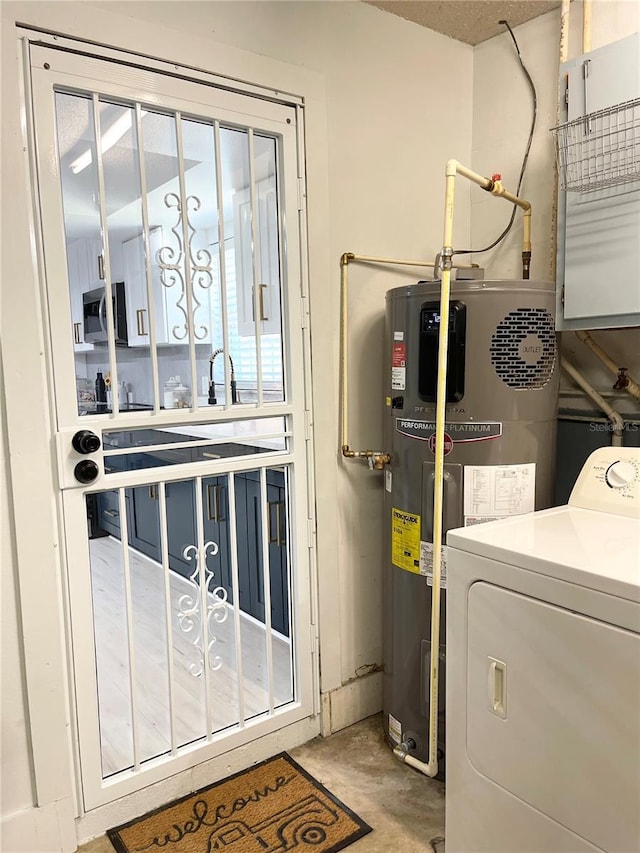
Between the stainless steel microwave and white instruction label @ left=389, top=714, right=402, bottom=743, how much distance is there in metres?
1.48

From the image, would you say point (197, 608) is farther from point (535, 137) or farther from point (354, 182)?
point (535, 137)

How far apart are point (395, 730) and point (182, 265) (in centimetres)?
163

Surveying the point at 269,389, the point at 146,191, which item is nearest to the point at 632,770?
the point at 269,389

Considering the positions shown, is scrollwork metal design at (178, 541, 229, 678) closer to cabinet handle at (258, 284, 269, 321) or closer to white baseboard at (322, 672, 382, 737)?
white baseboard at (322, 672, 382, 737)

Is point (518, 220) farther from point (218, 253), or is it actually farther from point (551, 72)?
point (218, 253)

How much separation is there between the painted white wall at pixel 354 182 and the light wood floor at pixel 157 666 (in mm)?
169

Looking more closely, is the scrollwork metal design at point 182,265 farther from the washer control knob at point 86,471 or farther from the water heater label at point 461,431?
the water heater label at point 461,431

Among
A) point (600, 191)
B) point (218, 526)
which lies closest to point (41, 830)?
point (218, 526)

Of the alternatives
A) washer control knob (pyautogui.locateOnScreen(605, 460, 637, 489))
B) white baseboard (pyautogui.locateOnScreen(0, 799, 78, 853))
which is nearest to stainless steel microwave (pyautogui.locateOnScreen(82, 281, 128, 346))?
white baseboard (pyautogui.locateOnScreen(0, 799, 78, 853))

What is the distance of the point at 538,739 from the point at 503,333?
1.03 meters

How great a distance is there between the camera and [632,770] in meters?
1.06

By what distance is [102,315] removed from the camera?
1641mm

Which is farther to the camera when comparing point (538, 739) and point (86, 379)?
point (86, 379)

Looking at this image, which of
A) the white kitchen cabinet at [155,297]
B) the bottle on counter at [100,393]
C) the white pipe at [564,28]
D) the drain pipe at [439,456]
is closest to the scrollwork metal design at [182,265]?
the white kitchen cabinet at [155,297]
